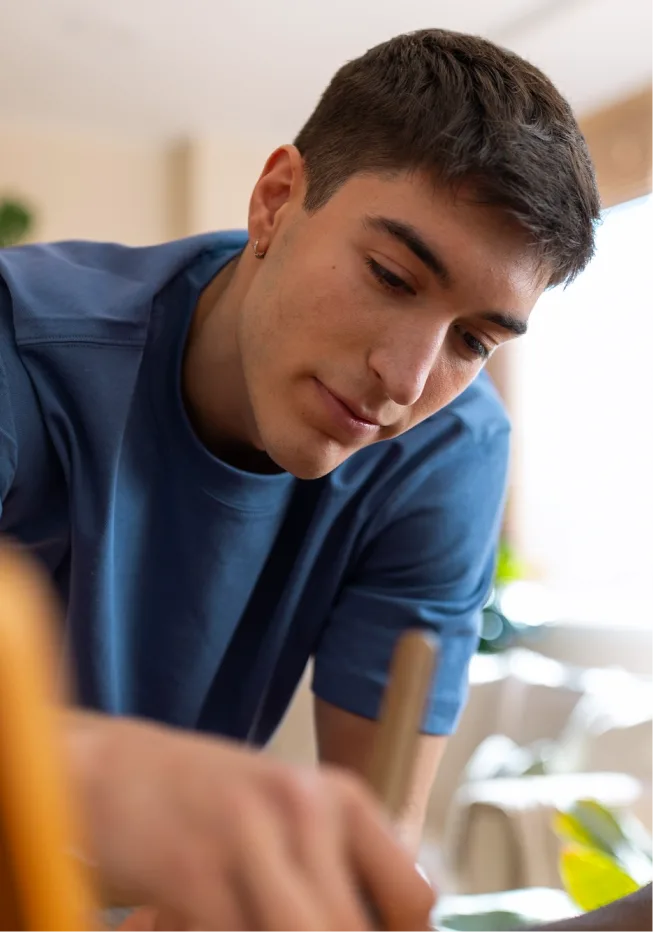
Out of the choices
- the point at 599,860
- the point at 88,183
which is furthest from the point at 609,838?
the point at 88,183

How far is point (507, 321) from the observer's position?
73cm

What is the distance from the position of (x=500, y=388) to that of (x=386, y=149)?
3513 millimetres

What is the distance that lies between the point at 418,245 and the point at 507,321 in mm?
95

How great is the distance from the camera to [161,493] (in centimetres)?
92

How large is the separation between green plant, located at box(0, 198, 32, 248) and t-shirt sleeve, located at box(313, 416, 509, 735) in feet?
10.6

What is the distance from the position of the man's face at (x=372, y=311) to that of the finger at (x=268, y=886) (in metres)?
0.54

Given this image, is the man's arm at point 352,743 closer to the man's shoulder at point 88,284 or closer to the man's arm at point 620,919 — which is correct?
the man's shoulder at point 88,284

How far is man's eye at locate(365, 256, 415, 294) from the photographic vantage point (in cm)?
71

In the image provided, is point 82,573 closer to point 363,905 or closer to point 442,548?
point 442,548

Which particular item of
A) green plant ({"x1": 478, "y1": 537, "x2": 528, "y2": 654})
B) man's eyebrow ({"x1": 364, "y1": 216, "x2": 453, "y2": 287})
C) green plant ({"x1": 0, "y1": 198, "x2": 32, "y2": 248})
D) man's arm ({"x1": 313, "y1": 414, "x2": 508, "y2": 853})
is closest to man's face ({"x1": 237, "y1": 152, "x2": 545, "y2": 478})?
man's eyebrow ({"x1": 364, "y1": 216, "x2": 453, "y2": 287})

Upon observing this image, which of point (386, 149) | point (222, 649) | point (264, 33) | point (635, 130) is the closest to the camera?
point (386, 149)

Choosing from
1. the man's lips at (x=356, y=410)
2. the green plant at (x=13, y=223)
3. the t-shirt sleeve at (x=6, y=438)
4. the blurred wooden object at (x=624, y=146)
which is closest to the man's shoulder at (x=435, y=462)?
the man's lips at (x=356, y=410)

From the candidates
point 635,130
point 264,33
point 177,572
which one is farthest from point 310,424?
point 635,130

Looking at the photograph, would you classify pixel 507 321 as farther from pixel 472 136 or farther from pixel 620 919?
pixel 620 919
